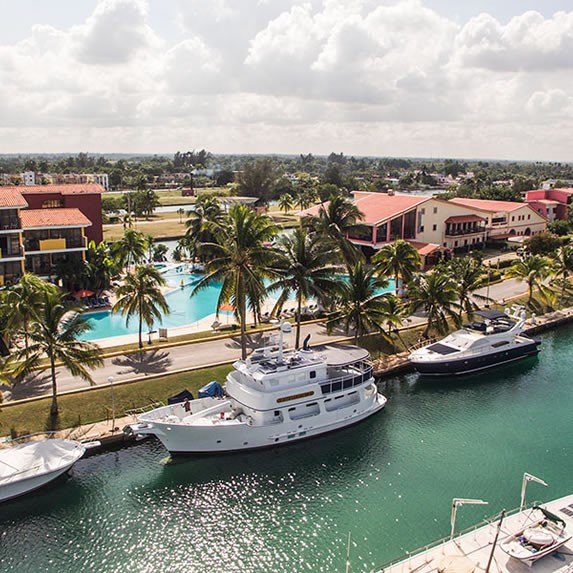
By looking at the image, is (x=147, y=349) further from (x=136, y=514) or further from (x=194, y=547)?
(x=194, y=547)

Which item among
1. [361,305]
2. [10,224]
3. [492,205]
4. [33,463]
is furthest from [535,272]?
[10,224]

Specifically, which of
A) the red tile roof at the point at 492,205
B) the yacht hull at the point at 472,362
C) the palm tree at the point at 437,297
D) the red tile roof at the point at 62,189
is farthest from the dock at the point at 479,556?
the red tile roof at the point at 492,205

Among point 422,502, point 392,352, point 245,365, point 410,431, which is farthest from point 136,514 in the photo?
point 392,352

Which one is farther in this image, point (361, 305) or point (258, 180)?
point (258, 180)

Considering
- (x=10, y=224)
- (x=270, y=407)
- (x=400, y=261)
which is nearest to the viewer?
(x=270, y=407)

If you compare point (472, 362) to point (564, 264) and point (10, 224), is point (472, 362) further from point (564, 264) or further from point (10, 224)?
point (10, 224)

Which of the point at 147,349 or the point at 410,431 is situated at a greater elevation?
the point at 147,349
